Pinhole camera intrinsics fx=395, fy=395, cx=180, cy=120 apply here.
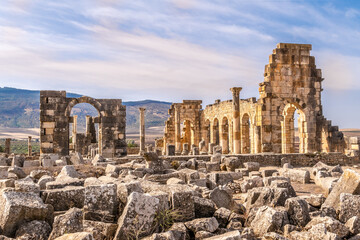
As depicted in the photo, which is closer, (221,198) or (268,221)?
(268,221)

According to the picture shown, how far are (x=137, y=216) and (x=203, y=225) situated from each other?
917 millimetres

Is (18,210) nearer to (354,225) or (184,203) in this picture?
(184,203)

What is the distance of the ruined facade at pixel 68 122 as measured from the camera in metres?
17.3

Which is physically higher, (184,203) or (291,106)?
(291,106)

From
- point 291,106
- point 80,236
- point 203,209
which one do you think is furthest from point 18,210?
point 291,106

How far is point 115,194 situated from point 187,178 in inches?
153

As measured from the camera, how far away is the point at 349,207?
19.1 ft

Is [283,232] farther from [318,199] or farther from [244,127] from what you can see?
[244,127]

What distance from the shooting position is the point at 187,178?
9.07 m

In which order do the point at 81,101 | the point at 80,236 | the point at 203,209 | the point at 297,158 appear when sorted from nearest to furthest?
the point at 80,236
the point at 203,209
the point at 297,158
the point at 81,101

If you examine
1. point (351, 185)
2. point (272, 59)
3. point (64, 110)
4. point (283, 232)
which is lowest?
point (283, 232)

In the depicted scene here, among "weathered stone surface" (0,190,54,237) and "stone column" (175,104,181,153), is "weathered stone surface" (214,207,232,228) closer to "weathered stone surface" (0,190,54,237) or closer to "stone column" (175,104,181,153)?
"weathered stone surface" (0,190,54,237)

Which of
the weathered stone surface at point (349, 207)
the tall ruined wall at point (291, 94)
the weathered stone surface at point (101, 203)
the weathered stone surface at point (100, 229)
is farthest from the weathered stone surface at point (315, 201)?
the tall ruined wall at point (291, 94)

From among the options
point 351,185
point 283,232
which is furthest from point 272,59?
point 283,232
